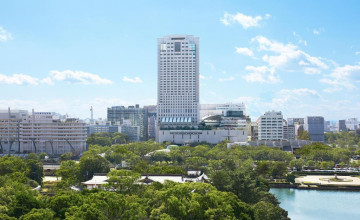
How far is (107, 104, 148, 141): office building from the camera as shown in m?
109

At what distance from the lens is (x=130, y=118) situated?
377ft

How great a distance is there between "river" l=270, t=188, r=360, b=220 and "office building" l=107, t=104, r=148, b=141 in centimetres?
6924

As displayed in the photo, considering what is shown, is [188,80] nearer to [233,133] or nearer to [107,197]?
[233,133]

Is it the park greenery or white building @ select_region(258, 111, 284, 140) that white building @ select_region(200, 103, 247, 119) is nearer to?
white building @ select_region(258, 111, 284, 140)

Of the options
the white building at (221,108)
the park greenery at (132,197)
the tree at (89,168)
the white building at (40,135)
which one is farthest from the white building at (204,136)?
the tree at (89,168)

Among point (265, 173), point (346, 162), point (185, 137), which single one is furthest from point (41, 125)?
point (346, 162)

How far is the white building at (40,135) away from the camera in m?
67.7

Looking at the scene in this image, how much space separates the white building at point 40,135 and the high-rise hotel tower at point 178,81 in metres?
22.8

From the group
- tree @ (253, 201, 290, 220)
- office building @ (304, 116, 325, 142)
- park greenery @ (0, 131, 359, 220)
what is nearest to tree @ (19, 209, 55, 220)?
park greenery @ (0, 131, 359, 220)

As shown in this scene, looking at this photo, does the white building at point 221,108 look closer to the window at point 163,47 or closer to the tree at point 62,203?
the window at point 163,47

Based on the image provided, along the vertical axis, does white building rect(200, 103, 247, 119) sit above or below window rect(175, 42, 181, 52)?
below

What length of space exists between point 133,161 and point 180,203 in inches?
1135

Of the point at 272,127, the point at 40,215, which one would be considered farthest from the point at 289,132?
the point at 40,215

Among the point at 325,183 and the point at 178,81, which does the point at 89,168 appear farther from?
the point at 178,81
